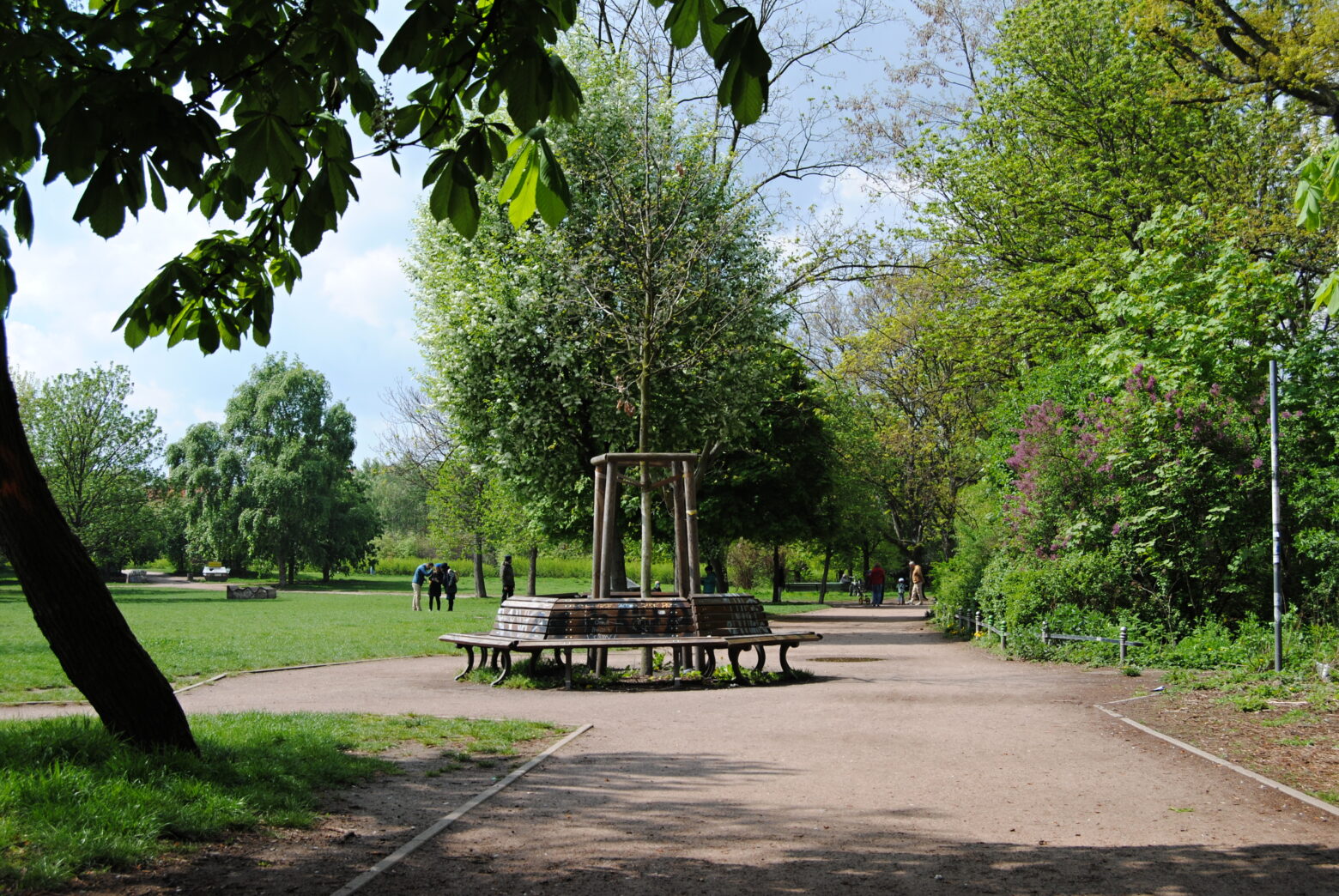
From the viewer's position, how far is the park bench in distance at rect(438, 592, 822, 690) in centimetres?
1314

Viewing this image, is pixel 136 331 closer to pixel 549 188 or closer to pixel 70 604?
pixel 549 188

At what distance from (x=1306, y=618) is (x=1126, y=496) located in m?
2.88

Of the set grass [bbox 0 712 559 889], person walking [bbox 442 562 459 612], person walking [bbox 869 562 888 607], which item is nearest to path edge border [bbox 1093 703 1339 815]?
grass [bbox 0 712 559 889]

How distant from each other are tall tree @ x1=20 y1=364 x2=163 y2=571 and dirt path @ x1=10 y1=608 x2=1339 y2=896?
4568cm

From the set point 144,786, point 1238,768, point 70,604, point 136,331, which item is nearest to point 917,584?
point 1238,768

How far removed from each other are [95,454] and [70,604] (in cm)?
5189

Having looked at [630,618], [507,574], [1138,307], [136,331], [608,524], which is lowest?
[507,574]

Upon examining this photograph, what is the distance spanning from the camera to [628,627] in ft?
43.7

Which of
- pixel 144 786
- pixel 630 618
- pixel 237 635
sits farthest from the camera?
pixel 237 635

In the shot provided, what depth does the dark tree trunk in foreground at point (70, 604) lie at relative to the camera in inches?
250

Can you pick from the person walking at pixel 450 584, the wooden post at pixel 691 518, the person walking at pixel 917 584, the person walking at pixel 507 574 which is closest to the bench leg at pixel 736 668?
the wooden post at pixel 691 518

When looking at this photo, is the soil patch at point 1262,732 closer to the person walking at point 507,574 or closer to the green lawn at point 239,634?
the green lawn at point 239,634

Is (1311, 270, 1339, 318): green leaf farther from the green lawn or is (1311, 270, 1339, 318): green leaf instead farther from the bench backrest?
the green lawn

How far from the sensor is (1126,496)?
53.2ft
